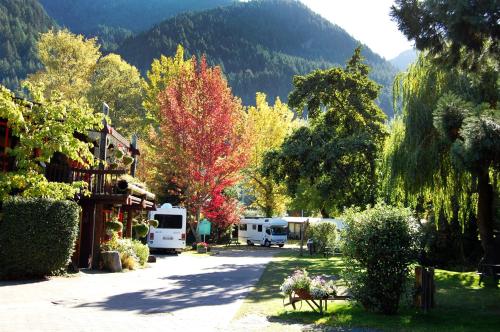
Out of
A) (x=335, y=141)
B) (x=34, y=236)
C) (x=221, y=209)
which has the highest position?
(x=335, y=141)

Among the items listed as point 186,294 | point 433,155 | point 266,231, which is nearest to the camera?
point 186,294

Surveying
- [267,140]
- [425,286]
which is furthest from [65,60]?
[425,286]

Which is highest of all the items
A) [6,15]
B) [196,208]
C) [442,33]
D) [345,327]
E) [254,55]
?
[254,55]

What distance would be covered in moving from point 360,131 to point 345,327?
22.5 metres

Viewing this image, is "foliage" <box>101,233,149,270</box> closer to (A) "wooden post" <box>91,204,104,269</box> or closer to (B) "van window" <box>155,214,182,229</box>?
(A) "wooden post" <box>91,204,104,269</box>

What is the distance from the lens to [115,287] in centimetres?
1439

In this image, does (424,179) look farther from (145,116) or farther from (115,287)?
(145,116)

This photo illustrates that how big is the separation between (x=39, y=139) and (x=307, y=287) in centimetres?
891

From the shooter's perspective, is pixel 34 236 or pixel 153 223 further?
pixel 153 223

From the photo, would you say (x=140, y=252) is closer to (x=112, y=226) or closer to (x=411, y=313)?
(x=112, y=226)

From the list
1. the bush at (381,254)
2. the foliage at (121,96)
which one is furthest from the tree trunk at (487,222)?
the foliage at (121,96)

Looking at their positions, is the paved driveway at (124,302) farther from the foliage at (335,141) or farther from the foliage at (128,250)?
the foliage at (335,141)

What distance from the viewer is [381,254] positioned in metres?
10.4

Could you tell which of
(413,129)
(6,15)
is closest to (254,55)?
(6,15)
